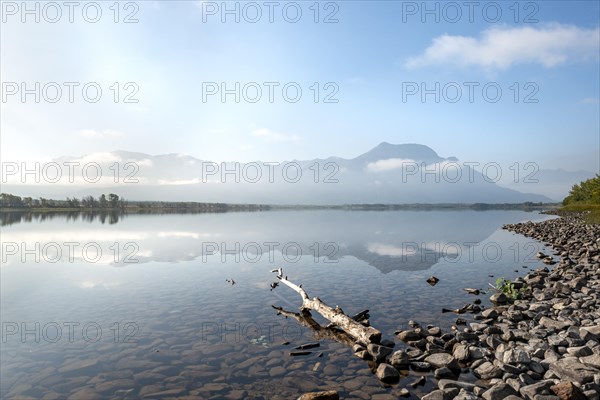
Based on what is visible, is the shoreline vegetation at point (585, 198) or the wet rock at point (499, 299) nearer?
the wet rock at point (499, 299)

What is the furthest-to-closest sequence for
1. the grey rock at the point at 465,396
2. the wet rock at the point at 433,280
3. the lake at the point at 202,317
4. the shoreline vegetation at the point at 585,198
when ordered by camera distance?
the shoreline vegetation at the point at 585,198 → the wet rock at the point at 433,280 → the lake at the point at 202,317 → the grey rock at the point at 465,396

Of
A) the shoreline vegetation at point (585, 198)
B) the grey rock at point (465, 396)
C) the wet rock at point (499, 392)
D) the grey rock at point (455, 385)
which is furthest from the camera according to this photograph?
the shoreline vegetation at point (585, 198)

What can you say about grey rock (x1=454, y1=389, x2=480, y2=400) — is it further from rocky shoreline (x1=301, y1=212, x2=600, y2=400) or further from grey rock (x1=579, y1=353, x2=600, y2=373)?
grey rock (x1=579, y1=353, x2=600, y2=373)

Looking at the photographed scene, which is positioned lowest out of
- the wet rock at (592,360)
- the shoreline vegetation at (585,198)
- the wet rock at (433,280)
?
the wet rock at (433,280)

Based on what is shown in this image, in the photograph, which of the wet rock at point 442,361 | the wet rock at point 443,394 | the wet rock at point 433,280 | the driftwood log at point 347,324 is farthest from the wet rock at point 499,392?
the wet rock at point 433,280

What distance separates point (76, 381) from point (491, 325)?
15.1m

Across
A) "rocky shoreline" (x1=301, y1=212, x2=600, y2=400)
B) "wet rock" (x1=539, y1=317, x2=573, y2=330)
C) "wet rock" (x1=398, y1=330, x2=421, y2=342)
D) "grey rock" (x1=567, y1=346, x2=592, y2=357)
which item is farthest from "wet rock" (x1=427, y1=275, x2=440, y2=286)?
"grey rock" (x1=567, y1=346, x2=592, y2=357)

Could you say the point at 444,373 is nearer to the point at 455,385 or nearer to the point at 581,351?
the point at 455,385

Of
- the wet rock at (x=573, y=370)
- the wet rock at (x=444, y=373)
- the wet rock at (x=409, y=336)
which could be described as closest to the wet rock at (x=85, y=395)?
the wet rock at (x=444, y=373)

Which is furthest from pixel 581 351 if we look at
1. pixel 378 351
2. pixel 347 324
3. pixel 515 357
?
pixel 347 324

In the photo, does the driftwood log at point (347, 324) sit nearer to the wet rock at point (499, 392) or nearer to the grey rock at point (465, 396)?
the grey rock at point (465, 396)

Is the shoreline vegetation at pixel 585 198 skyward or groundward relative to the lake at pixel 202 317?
skyward

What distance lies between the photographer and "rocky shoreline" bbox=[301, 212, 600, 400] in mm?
9680

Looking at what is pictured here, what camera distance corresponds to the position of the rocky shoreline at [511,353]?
9.68m
